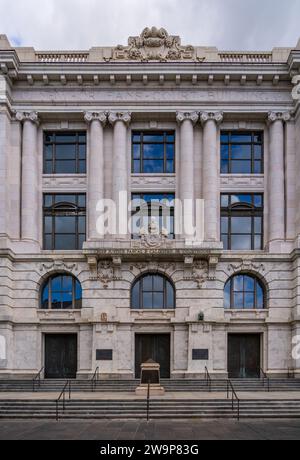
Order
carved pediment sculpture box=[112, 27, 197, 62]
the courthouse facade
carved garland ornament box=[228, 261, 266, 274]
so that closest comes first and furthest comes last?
the courthouse facade → carved garland ornament box=[228, 261, 266, 274] → carved pediment sculpture box=[112, 27, 197, 62]

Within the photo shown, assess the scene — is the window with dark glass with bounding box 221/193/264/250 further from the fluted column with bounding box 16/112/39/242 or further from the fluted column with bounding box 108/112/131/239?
the fluted column with bounding box 16/112/39/242

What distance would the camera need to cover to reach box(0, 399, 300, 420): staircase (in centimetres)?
2281

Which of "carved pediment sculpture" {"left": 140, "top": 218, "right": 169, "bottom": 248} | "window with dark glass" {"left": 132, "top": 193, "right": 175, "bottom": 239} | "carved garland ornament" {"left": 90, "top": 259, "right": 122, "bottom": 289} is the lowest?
"carved garland ornament" {"left": 90, "top": 259, "right": 122, "bottom": 289}

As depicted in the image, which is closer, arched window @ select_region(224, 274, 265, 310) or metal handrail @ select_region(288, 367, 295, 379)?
metal handrail @ select_region(288, 367, 295, 379)

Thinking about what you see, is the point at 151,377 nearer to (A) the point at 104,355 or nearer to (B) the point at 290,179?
(A) the point at 104,355

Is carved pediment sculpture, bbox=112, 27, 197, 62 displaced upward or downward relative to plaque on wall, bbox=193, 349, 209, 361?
upward

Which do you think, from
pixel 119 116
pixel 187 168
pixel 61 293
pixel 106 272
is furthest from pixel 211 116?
pixel 61 293

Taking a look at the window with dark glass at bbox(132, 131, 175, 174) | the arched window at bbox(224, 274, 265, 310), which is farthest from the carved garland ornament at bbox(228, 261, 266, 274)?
the window with dark glass at bbox(132, 131, 175, 174)

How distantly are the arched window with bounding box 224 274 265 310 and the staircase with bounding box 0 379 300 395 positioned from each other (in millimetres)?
5005

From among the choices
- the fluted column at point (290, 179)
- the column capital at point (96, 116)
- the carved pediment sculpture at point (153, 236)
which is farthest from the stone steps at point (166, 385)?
the column capital at point (96, 116)

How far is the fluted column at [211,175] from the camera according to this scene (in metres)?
36.0

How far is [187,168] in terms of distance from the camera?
36.6 m

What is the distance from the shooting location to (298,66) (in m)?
35.8

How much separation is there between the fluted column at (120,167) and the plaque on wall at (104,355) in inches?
273
